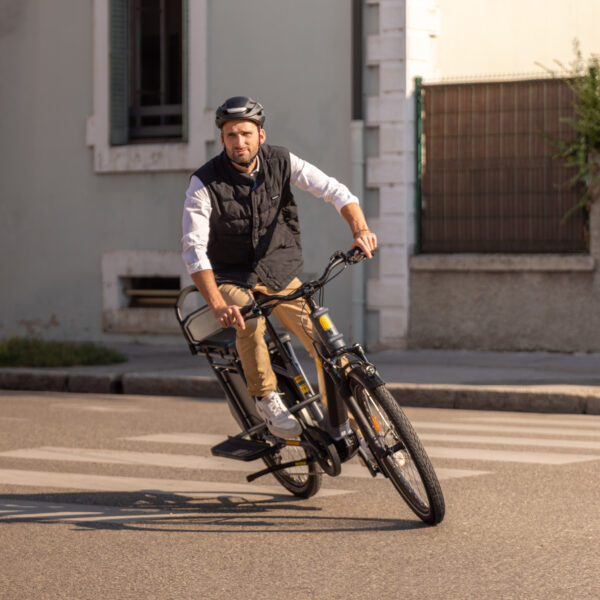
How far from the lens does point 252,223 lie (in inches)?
247

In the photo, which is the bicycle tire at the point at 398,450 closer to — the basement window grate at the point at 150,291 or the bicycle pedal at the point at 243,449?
the bicycle pedal at the point at 243,449

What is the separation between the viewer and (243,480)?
7.27 metres

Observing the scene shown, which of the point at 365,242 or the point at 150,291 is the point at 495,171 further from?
the point at 365,242

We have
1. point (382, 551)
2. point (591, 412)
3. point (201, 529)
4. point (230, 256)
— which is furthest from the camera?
point (591, 412)

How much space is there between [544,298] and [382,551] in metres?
9.11

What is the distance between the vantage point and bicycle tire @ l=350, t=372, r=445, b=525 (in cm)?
566

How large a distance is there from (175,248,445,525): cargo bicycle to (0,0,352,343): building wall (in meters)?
8.54

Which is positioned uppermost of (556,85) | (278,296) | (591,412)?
(556,85)

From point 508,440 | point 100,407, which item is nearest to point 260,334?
point 508,440

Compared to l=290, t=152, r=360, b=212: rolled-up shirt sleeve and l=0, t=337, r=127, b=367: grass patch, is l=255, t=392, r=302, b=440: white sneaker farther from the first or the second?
l=0, t=337, r=127, b=367: grass patch

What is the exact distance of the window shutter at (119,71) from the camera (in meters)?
16.5

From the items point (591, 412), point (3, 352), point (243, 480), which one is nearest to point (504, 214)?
point (591, 412)

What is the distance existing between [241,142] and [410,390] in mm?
5577

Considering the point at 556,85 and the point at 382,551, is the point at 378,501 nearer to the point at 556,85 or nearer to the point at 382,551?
the point at 382,551
